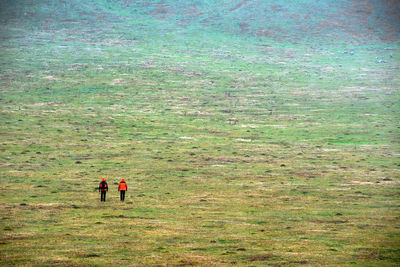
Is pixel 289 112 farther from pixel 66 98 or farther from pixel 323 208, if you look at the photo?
pixel 323 208

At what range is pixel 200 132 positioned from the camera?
2458 inches

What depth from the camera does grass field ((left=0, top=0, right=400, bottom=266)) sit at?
2561cm

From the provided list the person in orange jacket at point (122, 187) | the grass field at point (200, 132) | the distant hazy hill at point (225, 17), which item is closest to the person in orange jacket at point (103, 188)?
the person in orange jacket at point (122, 187)

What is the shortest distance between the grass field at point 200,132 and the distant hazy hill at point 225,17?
1.60ft

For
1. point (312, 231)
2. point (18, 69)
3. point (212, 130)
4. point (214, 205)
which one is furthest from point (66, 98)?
point (312, 231)

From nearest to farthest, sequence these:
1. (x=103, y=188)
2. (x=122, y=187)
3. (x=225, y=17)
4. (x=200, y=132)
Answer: (x=103, y=188) < (x=122, y=187) < (x=200, y=132) < (x=225, y=17)

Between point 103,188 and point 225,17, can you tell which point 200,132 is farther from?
point 225,17

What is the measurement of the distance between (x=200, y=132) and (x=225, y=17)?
58.0 meters

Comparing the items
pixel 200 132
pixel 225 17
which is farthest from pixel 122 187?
pixel 225 17

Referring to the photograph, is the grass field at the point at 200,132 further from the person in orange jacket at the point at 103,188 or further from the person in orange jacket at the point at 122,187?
the person in orange jacket at the point at 103,188

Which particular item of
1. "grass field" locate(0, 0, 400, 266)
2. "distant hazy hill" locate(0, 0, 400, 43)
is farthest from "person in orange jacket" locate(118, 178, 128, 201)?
"distant hazy hill" locate(0, 0, 400, 43)

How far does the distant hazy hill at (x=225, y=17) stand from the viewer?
107m

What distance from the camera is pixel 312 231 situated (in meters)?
27.5

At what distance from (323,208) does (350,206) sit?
2.08m
